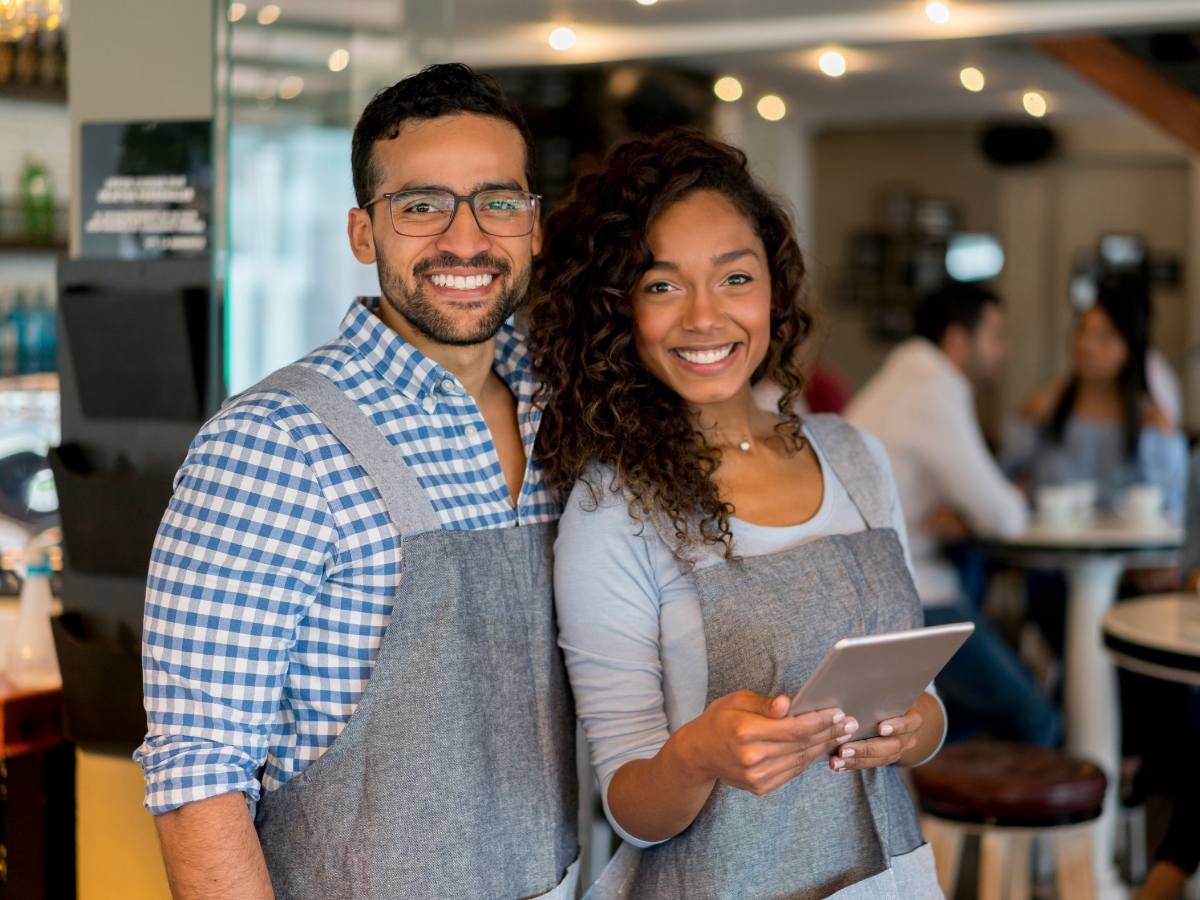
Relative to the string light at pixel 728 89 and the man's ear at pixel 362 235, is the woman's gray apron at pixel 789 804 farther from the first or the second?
the string light at pixel 728 89

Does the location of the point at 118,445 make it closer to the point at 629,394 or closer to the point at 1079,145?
the point at 629,394

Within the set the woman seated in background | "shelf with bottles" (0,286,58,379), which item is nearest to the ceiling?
the woman seated in background

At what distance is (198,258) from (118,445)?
32 centimetres

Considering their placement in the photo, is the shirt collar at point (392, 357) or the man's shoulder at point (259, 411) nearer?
the man's shoulder at point (259, 411)

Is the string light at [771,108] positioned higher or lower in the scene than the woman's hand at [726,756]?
higher

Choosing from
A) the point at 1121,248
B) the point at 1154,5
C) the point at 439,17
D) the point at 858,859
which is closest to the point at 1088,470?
the point at 1154,5

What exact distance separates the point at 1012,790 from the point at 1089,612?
1.60 m

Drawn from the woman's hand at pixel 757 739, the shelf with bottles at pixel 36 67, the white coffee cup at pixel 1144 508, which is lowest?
the white coffee cup at pixel 1144 508

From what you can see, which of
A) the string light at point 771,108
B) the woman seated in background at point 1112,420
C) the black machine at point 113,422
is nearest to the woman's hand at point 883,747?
the black machine at point 113,422

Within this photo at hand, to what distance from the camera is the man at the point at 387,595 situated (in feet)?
4.35

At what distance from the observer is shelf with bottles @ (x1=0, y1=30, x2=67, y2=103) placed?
138 inches

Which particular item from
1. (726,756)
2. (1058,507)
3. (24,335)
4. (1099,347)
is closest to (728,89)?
(1099,347)

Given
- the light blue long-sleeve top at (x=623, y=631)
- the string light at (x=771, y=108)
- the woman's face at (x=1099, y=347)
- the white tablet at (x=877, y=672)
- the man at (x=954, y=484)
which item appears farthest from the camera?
the string light at (x=771, y=108)

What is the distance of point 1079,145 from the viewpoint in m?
9.13
